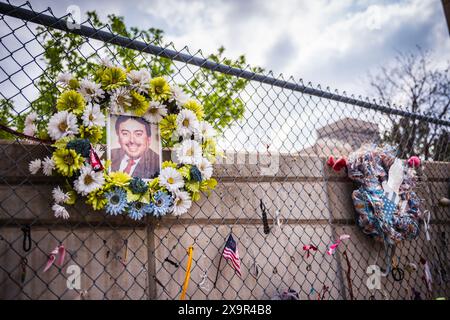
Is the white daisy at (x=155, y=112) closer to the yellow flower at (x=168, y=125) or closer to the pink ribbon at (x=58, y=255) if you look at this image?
the yellow flower at (x=168, y=125)

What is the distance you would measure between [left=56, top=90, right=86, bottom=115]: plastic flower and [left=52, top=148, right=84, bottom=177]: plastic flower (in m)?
0.23

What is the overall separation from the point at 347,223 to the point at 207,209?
1261 millimetres

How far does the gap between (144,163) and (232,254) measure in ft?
2.67

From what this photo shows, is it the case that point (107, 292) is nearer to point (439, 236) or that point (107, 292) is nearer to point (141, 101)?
point (141, 101)

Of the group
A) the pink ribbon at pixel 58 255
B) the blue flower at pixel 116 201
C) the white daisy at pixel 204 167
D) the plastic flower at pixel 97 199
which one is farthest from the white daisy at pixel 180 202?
the pink ribbon at pixel 58 255

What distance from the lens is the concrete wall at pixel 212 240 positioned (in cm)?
190

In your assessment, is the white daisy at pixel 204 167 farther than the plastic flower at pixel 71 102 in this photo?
Yes

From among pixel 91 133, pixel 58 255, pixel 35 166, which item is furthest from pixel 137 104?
pixel 58 255

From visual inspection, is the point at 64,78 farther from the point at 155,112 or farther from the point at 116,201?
the point at 116,201

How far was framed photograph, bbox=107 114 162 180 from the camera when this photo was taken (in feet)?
6.59

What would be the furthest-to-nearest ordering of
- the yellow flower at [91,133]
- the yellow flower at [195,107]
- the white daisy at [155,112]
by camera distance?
1. the yellow flower at [195,107]
2. the white daisy at [155,112]
3. the yellow flower at [91,133]

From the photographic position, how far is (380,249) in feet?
9.62

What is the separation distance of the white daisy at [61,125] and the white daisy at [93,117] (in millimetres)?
60
